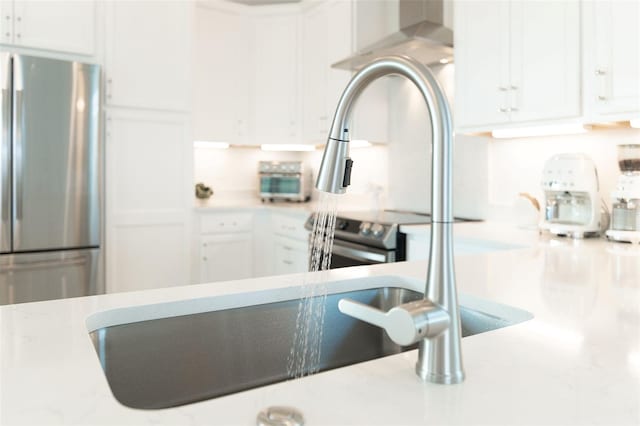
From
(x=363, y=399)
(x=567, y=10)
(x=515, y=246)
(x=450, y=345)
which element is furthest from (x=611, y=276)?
(x=567, y=10)

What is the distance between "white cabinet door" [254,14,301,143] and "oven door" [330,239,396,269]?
1.44m

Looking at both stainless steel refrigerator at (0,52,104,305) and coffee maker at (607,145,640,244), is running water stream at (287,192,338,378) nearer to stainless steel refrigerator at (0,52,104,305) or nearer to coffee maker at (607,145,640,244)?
coffee maker at (607,145,640,244)

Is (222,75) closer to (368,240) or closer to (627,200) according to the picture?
(368,240)

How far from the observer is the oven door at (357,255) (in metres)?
2.53

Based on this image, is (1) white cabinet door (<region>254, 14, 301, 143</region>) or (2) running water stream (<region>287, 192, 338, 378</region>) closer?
(2) running water stream (<region>287, 192, 338, 378</region>)

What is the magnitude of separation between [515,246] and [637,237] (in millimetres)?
483

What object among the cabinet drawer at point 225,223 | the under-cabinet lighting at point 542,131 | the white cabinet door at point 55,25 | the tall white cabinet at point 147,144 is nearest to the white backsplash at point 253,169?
the cabinet drawer at point 225,223

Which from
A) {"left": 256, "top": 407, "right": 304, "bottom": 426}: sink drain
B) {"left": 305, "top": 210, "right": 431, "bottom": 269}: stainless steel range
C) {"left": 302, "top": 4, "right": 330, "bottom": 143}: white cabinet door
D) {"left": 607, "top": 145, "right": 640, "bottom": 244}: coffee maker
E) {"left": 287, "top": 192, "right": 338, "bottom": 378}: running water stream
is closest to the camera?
{"left": 256, "top": 407, "right": 304, "bottom": 426}: sink drain

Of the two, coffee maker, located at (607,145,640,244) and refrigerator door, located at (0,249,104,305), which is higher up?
coffee maker, located at (607,145,640,244)

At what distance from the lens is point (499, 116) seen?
7.55 feet

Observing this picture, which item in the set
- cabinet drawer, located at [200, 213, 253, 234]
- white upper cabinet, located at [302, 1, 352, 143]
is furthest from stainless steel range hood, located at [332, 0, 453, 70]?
cabinet drawer, located at [200, 213, 253, 234]

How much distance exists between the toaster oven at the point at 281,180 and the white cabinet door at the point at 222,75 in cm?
36

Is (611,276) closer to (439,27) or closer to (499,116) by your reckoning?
(499,116)

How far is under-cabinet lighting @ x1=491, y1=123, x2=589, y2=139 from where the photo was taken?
2143 mm
